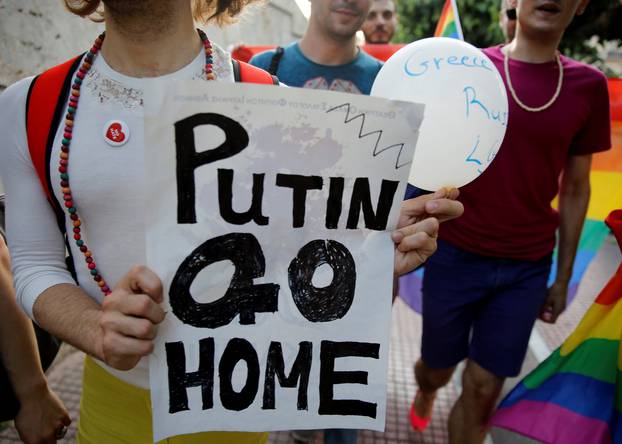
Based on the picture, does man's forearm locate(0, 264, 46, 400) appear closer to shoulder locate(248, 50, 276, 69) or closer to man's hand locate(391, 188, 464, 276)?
man's hand locate(391, 188, 464, 276)

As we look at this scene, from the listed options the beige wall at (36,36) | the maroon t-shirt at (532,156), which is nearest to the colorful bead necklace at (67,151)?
the beige wall at (36,36)

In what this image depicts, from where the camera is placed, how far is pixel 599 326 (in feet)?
5.77

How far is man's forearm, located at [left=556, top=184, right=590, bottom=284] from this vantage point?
226cm

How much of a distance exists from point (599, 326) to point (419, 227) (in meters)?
1.16

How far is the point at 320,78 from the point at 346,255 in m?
1.31

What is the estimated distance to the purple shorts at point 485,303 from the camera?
2.15 m

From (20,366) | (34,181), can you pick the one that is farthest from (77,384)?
(34,181)

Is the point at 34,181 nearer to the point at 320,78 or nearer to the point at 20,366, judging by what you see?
the point at 20,366

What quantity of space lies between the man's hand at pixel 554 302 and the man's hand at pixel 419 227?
1.56 m

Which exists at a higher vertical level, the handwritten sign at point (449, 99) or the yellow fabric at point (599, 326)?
the handwritten sign at point (449, 99)

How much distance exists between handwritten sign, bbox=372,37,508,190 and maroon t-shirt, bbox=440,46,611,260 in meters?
0.96

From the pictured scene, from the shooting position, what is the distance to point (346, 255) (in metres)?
0.99

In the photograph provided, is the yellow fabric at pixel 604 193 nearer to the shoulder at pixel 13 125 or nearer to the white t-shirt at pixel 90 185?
the white t-shirt at pixel 90 185

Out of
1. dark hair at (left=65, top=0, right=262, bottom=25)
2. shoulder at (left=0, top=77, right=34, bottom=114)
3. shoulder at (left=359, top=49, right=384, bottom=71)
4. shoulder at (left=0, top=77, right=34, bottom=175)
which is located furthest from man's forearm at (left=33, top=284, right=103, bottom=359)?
shoulder at (left=359, top=49, right=384, bottom=71)
